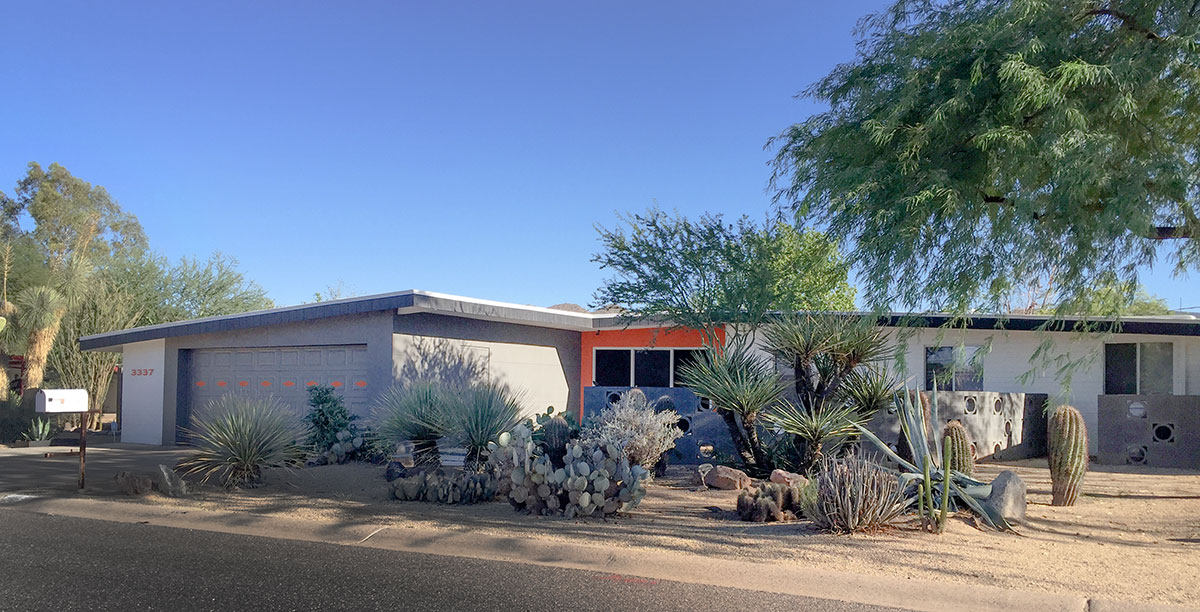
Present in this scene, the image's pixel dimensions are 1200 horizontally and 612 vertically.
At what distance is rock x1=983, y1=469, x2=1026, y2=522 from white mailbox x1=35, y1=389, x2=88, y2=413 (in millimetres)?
11392

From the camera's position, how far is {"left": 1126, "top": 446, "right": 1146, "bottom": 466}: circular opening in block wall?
1587 cm

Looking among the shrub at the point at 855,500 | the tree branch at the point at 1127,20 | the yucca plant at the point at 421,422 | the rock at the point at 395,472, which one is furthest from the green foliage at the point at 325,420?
the tree branch at the point at 1127,20

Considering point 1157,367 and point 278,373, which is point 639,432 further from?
point 1157,367

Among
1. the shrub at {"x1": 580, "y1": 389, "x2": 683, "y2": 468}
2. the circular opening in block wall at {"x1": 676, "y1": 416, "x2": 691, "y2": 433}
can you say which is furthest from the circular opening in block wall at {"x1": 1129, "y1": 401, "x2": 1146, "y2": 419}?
the shrub at {"x1": 580, "y1": 389, "x2": 683, "y2": 468}

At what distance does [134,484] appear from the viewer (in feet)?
37.6

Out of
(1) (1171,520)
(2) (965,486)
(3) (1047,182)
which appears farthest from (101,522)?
(1) (1171,520)

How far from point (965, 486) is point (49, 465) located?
1506cm

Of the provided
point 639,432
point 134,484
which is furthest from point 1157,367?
point 134,484

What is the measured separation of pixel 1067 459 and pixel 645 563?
5885 mm

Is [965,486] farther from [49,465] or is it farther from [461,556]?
[49,465]

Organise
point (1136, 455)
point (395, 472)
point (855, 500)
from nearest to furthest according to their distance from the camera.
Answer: point (855, 500) → point (395, 472) → point (1136, 455)

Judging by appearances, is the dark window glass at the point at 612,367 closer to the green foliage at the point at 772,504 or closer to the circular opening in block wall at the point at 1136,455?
the circular opening in block wall at the point at 1136,455

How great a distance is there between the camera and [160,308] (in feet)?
102

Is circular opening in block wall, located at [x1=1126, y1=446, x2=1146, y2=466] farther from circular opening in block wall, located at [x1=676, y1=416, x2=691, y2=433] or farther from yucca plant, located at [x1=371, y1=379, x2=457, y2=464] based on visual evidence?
yucca plant, located at [x1=371, y1=379, x2=457, y2=464]
